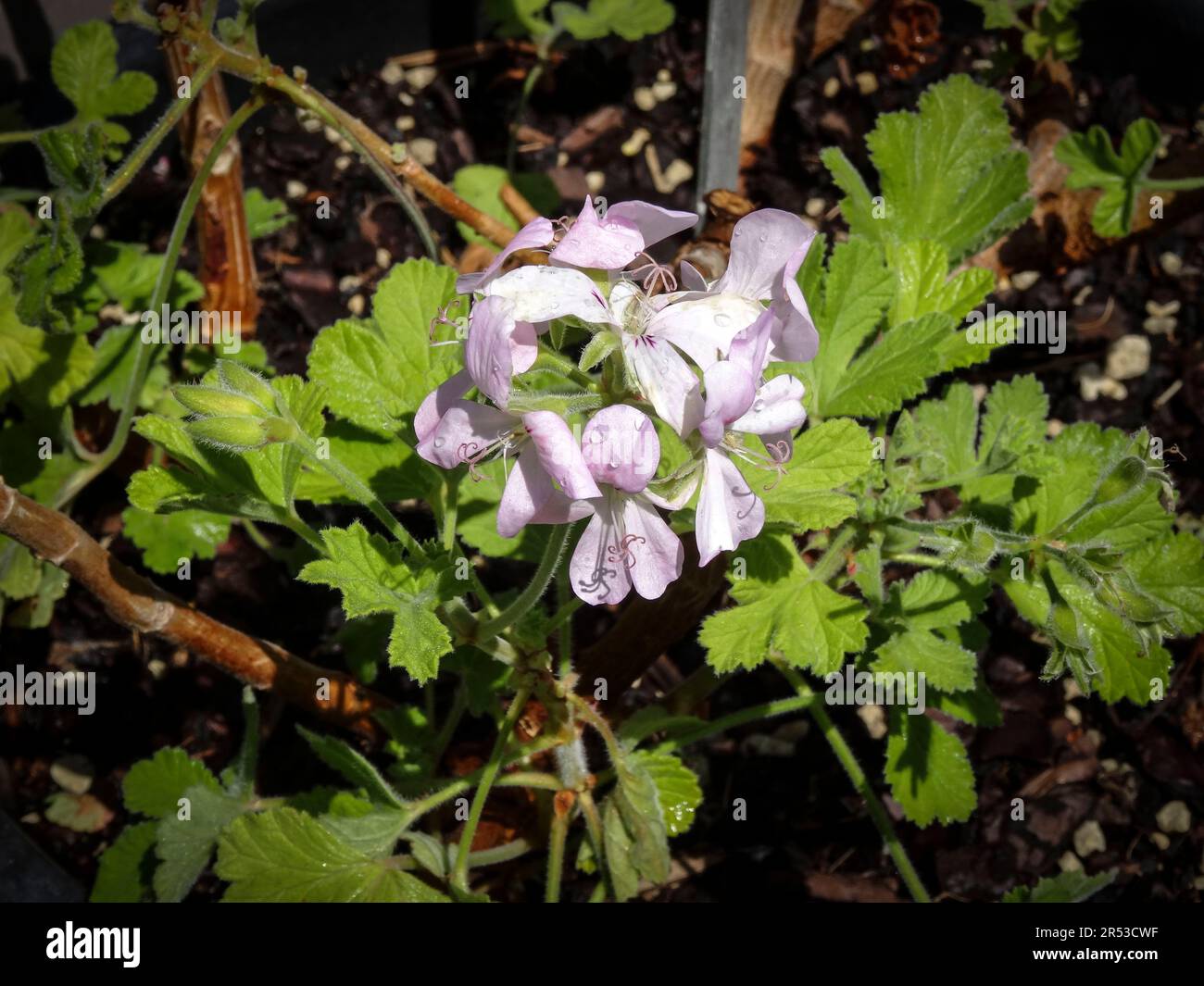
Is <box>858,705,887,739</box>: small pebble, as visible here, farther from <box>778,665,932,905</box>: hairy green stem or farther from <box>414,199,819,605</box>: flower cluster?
<box>414,199,819,605</box>: flower cluster

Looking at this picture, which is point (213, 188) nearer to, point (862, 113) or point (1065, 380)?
point (862, 113)

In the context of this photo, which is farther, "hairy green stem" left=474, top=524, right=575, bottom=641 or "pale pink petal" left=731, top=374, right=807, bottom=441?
"hairy green stem" left=474, top=524, right=575, bottom=641

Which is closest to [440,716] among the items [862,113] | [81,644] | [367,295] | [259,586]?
[259,586]

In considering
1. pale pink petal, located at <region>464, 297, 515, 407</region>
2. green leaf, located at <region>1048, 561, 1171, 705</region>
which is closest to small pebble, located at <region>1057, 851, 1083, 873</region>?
green leaf, located at <region>1048, 561, 1171, 705</region>

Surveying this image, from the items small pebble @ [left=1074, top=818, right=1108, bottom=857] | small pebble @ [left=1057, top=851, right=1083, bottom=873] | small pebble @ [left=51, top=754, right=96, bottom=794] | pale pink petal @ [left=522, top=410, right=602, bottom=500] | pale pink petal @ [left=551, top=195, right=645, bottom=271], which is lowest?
small pebble @ [left=1057, top=851, right=1083, bottom=873]

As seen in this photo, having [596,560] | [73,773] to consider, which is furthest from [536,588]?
[73,773]
